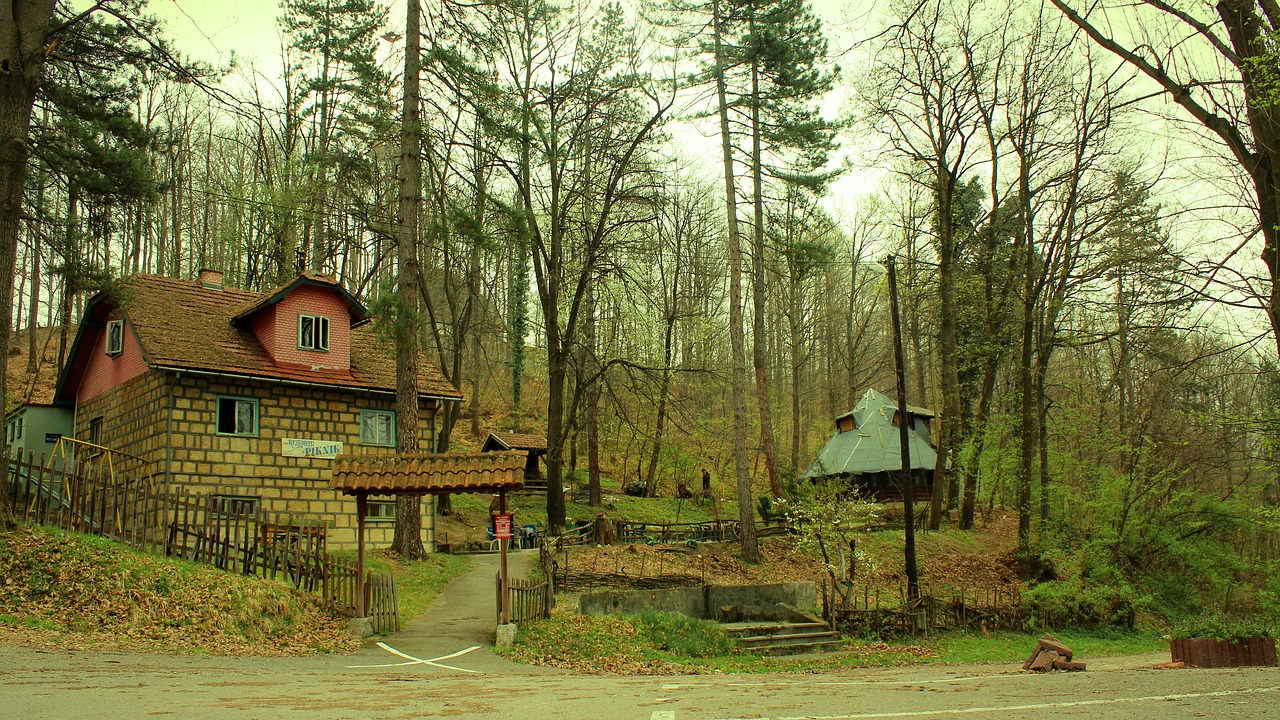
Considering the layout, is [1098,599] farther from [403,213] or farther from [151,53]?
[151,53]

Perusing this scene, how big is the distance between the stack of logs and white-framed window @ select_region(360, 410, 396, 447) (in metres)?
16.1

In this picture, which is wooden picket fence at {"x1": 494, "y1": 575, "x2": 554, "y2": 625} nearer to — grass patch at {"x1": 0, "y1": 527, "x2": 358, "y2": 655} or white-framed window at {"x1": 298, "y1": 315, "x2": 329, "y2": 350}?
grass patch at {"x1": 0, "y1": 527, "x2": 358, "y2": 655}

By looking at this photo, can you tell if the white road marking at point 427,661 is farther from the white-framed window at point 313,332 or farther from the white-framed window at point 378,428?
the white-framed window at point 313,332

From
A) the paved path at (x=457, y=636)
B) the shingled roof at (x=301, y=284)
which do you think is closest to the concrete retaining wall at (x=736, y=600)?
the paved path at (x=457, y=636)

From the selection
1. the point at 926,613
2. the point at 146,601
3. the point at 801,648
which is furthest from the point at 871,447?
the point at 146,601

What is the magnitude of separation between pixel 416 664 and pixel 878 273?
38.2m

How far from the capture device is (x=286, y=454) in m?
21.0

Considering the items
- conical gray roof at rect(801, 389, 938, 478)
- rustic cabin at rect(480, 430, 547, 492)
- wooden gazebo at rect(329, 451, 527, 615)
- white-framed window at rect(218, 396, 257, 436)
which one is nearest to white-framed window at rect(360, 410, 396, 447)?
white-framed window at rect(218, 396, 257, 436)

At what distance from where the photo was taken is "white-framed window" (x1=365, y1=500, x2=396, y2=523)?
22.2m

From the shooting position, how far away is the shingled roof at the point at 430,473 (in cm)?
1338

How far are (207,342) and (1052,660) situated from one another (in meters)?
18.9

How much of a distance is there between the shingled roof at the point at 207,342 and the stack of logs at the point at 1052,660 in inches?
539

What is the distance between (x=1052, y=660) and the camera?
41.0 feet

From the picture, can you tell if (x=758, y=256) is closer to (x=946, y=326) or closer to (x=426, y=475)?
(x=946, y=326)
